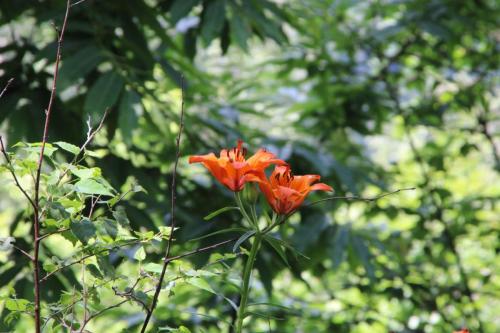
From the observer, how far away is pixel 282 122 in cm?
276

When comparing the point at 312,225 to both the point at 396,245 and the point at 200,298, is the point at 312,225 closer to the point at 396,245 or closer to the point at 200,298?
the point at 200,298

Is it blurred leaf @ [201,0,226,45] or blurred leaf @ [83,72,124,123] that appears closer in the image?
blurred leaf @ [83,72,124,123]

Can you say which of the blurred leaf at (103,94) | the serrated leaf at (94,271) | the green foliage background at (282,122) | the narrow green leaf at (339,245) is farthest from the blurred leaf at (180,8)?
the serrated leaf at (94,271)

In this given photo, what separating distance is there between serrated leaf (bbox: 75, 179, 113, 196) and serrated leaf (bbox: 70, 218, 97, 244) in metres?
0.03

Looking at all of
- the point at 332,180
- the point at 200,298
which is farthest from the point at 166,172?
the point at 332,180

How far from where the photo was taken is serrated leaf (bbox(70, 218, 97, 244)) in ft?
2.15

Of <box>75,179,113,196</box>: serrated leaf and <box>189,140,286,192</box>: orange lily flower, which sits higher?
<box>75,179,113,196</box>: serrated leaf

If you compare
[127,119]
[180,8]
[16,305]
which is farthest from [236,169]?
[180,8]

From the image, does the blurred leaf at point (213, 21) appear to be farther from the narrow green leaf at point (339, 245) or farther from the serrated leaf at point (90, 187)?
the serrated leaf at point (90, 187)

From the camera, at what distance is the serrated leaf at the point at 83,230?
0.66 metres

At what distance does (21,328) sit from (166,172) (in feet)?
4.47

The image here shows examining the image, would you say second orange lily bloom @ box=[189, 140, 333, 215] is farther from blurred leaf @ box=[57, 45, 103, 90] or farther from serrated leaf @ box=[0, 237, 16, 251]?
blurred leaf @ box=[57, 45, 103, 90]

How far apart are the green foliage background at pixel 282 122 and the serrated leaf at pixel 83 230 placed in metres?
0.87

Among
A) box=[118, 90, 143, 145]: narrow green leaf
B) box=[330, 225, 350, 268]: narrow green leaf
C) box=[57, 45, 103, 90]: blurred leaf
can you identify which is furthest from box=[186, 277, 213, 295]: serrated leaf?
box=[330, 225, 350, 268]: narrow green leaf
